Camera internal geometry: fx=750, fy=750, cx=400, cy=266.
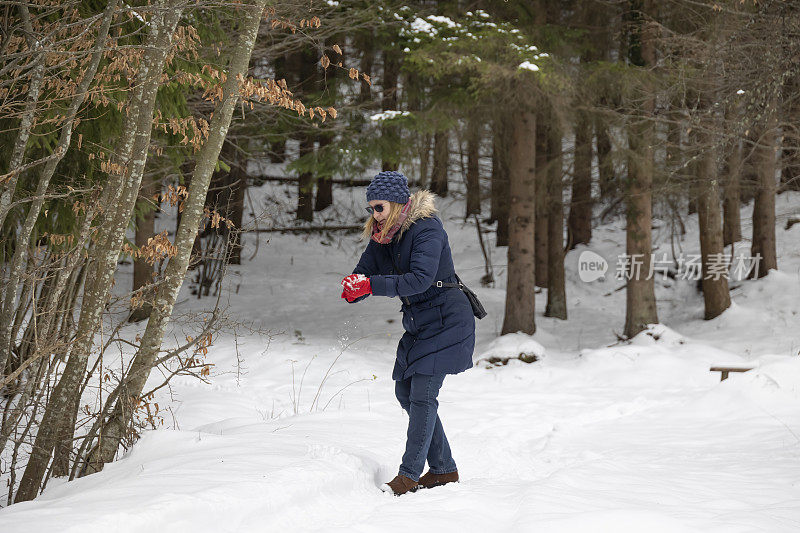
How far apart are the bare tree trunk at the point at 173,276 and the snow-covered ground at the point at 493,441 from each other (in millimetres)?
266

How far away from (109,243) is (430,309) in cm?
215

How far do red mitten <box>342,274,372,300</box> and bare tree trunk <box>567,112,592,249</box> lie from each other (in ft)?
32.0

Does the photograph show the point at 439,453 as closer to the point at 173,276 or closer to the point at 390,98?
the point at 173,276

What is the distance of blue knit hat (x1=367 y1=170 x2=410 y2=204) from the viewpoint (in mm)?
4230

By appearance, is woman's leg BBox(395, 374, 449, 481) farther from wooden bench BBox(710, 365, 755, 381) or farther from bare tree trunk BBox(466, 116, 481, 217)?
bare tree trunk BBox(466, 116, 481, 217)

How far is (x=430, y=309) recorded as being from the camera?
4.26m

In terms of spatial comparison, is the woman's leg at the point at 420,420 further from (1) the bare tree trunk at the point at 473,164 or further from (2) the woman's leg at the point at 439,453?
(1) the bare tree trunk at the point at 473,164

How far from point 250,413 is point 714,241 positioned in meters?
10.7

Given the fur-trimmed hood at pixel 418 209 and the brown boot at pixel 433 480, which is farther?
the brown boot at pixel 433 480

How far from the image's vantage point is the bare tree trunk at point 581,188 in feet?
46.9

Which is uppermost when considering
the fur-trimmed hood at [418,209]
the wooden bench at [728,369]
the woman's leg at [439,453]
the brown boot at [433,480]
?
the fur-trimmed hood at [418,209]

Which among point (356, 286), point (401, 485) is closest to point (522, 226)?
point (401, 485)

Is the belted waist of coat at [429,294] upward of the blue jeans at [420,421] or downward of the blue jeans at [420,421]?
upward

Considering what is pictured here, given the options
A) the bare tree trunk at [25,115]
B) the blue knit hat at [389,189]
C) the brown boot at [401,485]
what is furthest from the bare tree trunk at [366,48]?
the brown boot at [401,485]
